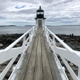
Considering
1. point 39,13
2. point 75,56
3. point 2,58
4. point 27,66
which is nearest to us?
point 75,56

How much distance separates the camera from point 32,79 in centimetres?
304

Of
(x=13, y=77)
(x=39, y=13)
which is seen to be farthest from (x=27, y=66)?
(x=39, y=13)

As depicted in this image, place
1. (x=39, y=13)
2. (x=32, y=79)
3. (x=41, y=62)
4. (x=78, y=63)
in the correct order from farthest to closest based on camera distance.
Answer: (x=39, y=13), (x=41, y=62), (x=32, y=79), (x=78, y=63)

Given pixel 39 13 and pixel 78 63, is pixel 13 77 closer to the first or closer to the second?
pixel 78 63

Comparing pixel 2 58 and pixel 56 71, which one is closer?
pixel 2 58

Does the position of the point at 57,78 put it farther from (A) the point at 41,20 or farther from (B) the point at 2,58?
(A) the point at 41,20

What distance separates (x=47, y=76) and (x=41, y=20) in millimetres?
20789

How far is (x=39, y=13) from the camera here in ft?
75.6

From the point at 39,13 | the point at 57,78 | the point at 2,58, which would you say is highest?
the point at 39,13

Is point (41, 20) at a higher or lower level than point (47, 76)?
higher

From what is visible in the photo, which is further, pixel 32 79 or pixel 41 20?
pixel 41 20

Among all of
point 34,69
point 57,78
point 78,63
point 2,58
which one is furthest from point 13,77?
point 78,63

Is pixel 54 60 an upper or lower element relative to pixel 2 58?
lower

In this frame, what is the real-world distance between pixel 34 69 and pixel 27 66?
12.1 inches
